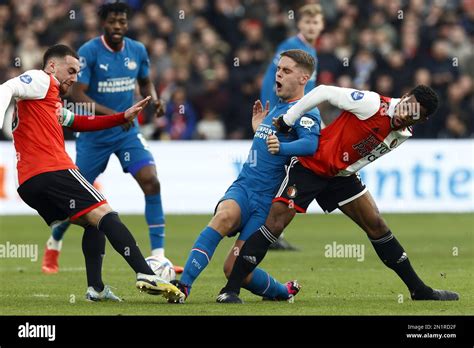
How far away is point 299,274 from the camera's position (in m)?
12.2

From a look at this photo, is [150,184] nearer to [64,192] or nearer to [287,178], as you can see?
[287,178]

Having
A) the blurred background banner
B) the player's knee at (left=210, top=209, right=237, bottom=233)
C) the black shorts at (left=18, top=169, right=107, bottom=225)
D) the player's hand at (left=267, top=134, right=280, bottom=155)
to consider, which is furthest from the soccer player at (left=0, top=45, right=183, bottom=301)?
the blurred background banner

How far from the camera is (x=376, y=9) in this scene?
23047mm

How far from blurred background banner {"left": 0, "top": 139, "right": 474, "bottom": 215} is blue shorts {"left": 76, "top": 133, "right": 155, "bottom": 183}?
22.5ft

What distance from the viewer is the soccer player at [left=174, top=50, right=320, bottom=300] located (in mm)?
9766

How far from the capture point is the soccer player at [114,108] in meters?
12.5

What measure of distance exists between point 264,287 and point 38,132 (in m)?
2.32

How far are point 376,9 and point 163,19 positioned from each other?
421 centimetres

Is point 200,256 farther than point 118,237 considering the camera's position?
Yes

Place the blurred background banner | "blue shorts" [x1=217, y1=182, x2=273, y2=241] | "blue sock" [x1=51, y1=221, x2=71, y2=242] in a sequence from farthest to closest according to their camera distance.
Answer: the blurred background banner < "blue sock" [x1=51, y1=221, x2=71, y2=242] < "blue shorts" [x1=217, y1=182, x2=273, y2=241]

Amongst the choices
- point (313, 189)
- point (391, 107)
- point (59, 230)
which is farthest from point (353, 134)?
point (59, 230)

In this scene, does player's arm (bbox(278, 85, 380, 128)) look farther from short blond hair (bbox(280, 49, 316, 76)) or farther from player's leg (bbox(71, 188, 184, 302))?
player's leg (bbox(71, 188, 184, 302))

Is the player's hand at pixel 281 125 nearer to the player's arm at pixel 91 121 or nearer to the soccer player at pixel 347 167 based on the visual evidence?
the soccer player at pixel 347 167

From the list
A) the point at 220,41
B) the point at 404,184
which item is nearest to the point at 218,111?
the point at 220,41
